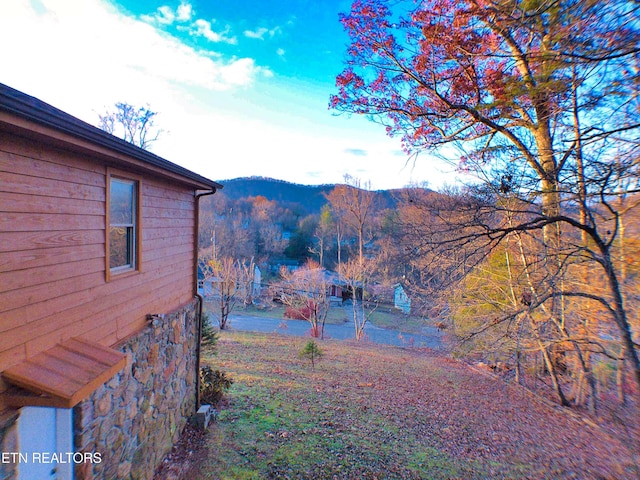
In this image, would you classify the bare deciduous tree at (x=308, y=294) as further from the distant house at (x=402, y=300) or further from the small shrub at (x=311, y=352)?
the small shrub at (x=311, y=352)

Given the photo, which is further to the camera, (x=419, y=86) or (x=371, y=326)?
(x=371, y=326)

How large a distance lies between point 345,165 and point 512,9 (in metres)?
21.2

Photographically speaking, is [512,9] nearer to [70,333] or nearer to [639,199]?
[639,199]

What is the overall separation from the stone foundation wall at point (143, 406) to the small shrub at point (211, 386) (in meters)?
0.61

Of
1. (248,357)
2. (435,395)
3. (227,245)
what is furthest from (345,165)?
(435,395)

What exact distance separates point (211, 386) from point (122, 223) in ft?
14.2

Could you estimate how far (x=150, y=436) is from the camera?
4020 millimetres

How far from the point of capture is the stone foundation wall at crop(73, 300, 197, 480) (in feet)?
9.54

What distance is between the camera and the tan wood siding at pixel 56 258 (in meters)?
2.13

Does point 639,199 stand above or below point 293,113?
below

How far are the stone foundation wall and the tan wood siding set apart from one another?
0.47 metres

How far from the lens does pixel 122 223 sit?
3.53 metres

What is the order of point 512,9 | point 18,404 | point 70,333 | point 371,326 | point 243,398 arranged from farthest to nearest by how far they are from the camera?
point 371,326 < point 243,398 < point 512,9 < point 70,333 < point 18,404

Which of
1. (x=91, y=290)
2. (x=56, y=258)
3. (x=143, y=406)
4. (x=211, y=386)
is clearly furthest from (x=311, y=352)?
(x=56, y=258)
